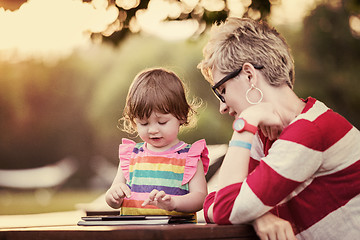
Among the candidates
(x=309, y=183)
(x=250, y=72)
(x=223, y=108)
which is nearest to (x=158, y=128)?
(x=223, y=108)

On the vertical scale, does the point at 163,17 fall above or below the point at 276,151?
above

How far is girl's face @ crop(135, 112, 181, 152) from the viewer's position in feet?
8.01

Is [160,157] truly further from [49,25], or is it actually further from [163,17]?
[49,25]

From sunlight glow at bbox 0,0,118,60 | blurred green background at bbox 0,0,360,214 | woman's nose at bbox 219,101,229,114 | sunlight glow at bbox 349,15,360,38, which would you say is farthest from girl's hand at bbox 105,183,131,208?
blurred green background at bbox 0,0,360,214

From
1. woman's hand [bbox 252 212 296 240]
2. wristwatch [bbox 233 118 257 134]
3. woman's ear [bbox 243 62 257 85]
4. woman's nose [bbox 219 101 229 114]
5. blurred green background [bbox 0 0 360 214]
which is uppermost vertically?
blurred green background [bbox 0 0 360 214]

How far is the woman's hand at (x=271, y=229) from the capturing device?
67.4 inches

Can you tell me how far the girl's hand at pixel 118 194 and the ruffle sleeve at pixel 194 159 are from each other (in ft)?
0.81

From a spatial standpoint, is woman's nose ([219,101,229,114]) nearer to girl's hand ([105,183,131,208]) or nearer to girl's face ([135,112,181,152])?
girl's face ([135,112,181,152])

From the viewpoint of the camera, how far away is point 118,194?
93.8 inches

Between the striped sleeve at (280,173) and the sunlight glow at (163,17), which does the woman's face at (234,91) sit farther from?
the sunlight glow at (163,17)

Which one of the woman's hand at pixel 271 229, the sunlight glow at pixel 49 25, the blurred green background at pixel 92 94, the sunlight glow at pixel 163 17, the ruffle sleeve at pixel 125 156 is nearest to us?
the woman's hand at pixel 271 229

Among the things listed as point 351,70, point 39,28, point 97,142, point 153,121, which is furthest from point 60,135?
point 153,121

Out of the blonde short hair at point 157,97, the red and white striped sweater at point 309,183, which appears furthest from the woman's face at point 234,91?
the blonde short hair at point 157,97

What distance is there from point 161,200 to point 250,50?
0.66m
